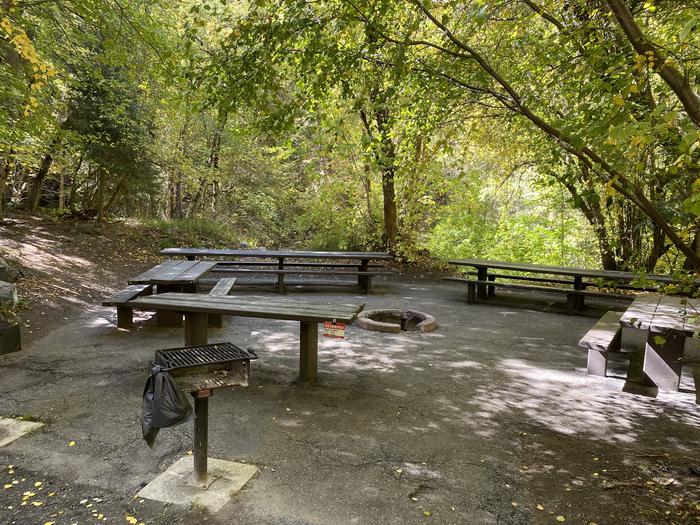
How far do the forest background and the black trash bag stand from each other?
223 cm

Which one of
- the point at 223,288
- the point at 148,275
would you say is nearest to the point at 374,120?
the point at 223,288

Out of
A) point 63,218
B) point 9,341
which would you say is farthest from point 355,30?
point 63,218

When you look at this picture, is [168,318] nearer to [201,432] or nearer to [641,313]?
[201,432]

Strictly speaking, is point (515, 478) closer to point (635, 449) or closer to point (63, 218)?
point (635, 449)

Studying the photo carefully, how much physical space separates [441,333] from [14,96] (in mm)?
7635

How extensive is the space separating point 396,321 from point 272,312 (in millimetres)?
3640

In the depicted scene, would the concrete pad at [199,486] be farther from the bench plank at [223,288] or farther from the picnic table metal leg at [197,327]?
the bench plank at [223,288]

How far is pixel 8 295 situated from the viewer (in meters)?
6.26

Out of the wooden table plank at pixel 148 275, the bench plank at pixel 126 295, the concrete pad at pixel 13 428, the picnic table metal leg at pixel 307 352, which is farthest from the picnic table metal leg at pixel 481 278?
the concrete pad at pixel 13 428

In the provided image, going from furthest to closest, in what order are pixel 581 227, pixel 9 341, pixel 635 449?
pixel 581 227 → pixel 9 341 → pixel 635 449

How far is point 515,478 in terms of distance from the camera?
290cm

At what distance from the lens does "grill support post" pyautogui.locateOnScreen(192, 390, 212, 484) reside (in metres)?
2.59

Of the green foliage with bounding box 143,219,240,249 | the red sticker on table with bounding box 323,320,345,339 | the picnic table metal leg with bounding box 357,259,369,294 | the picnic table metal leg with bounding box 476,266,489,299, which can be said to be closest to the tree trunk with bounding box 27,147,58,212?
the green foliage with bounding box 143,219,240,249

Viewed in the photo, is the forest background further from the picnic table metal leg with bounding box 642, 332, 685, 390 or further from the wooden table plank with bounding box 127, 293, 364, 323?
the wooden table plank with bounding box 127, 293, 364, 323
